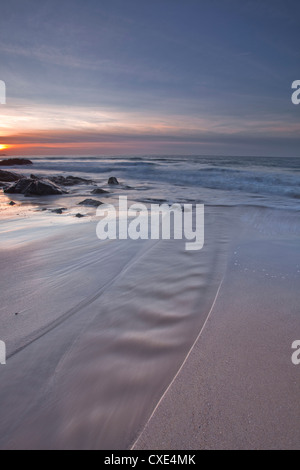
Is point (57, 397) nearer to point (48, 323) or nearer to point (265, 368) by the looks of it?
point (48, 323)

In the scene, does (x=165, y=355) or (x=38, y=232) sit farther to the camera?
(x=38, y=232)

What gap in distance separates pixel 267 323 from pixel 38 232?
3311 millimetres

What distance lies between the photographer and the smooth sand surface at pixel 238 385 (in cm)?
98

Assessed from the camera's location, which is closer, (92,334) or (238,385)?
(238,385)

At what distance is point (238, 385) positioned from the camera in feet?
3.94

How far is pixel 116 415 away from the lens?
1.06 metres

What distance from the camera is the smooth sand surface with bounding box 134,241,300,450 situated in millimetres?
982

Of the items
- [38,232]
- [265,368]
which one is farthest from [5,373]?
[38,232]

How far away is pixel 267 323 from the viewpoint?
1.68m
